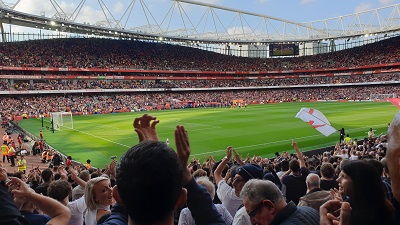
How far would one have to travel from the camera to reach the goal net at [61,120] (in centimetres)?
3725

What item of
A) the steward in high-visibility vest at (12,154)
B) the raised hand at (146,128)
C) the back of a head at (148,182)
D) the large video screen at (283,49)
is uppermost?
the large video screen at (283,49)

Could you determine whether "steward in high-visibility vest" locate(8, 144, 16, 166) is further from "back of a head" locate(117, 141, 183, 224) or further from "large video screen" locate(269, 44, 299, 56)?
"large video screen" locate(269, 44, 299, 56)

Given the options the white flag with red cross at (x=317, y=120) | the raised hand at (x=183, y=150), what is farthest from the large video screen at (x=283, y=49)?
the raised hand at (x=183, y=150)

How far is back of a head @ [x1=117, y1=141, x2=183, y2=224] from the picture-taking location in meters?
1.91

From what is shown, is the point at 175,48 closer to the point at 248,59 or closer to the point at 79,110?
the point at 248,59

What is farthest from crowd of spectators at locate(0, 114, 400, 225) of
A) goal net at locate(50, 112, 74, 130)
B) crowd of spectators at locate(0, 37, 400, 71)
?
crowd of spectators at locate(0, 37, 400, 71)

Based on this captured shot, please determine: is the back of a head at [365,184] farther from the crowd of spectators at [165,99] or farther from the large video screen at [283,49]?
the large video screen at [283,49]

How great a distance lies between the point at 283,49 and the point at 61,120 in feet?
260

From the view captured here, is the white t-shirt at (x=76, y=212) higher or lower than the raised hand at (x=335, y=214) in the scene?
lower

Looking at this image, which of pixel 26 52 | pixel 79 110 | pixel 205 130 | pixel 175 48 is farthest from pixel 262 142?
pixel 175 48

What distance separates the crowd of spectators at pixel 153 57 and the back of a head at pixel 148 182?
71.2m

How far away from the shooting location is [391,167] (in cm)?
211

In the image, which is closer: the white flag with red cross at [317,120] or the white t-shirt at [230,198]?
the white t-shirt at [230,198]

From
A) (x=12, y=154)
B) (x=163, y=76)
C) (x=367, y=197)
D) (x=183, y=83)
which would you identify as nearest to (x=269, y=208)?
(x=367, y=197)
